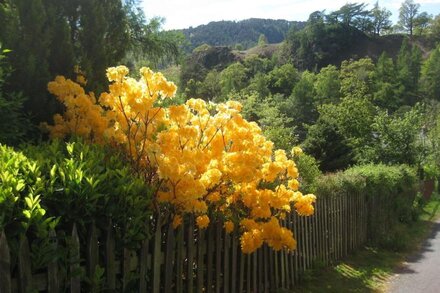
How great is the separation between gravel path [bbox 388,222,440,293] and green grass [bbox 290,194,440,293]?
181 millimetres

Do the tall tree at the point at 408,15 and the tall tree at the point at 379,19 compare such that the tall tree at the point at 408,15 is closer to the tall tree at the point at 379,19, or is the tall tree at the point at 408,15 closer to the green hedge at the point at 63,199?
the tall tree at the point at 379,19

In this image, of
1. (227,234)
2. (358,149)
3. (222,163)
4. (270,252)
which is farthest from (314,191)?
(358,149)

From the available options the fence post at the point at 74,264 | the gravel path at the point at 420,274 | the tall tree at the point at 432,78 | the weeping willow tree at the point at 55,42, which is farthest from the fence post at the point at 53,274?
the tall tree at the point at 432,78

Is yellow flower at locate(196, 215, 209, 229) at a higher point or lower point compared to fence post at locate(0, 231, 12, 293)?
lower

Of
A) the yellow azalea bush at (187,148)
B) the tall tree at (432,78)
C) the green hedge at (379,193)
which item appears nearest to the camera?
the yellow azalea bush at (187,148)

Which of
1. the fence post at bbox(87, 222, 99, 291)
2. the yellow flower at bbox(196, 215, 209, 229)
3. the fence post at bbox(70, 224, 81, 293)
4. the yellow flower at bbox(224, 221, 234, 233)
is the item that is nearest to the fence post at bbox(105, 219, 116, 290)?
the fence post at bbox(87, 222, 99, 291)

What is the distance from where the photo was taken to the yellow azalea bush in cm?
443

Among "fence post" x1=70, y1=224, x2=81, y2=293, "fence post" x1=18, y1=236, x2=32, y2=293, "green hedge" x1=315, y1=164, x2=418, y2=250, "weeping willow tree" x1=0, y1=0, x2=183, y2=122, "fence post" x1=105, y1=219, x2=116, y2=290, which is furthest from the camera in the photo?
"green hedge" x1=315, y1=164, x2=418, y2=250

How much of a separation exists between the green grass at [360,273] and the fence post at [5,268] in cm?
551

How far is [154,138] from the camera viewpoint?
17.1 feet

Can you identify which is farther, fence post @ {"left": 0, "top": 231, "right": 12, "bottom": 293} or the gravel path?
the gravel path

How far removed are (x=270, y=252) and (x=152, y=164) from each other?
10.4ft

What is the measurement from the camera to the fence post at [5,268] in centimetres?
273

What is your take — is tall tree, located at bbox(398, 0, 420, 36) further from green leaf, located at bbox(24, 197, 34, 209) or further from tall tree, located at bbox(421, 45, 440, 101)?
green leaf, located at bbox(24, 197, 34, 209)
